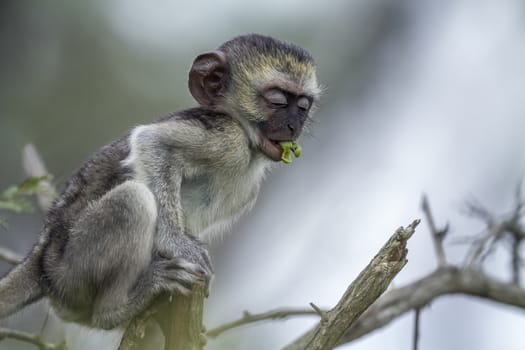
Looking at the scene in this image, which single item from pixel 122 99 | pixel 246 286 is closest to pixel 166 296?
pixel 246 286

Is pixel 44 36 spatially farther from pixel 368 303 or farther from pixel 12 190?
pixel 368 303

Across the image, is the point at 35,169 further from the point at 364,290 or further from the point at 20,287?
the point at 364,290

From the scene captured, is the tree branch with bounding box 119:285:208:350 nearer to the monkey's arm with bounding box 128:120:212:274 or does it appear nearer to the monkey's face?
the monkey's arm with bounding box 128:120:212:274

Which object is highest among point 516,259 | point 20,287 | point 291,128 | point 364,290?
point 291,128

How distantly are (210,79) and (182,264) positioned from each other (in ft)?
7.46

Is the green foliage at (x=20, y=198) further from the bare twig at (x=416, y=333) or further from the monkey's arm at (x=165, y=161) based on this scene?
the bare twig at (x=416, y=333)

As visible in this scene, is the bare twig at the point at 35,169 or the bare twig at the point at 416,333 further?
the bare twig at the point at 35,169

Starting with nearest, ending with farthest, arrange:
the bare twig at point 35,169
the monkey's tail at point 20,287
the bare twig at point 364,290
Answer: the bare twig at point 364,290 → the monkey's tail at point 20,287 → the bare twig at point 35,169

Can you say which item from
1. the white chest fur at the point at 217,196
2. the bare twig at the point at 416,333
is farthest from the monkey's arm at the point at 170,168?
the bare twig at the point at 416,333

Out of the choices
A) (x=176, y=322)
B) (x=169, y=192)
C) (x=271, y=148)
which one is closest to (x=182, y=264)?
(x=176, y=322)

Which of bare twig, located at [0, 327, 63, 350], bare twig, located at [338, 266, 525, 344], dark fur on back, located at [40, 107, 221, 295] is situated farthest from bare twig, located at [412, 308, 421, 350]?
bare twig, located at [0, 327, 63, 350]

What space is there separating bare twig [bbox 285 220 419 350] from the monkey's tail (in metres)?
2.95

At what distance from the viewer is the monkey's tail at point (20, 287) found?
916 centimetres

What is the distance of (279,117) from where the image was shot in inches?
394
